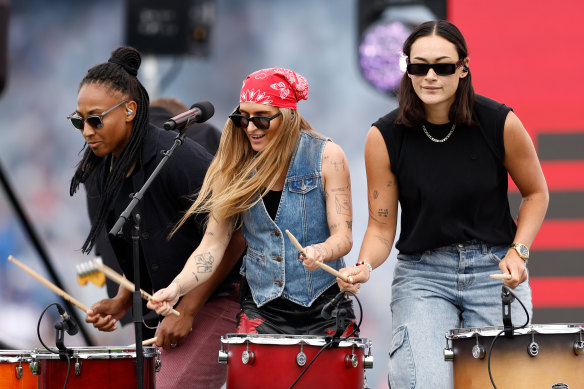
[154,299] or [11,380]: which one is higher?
[154,299]

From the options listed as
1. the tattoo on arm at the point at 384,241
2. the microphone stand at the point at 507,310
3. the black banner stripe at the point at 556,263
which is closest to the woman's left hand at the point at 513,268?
the microphone stand at the point at 507,310

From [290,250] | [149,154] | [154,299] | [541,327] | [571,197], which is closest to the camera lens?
[541,327]

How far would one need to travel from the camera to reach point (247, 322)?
3.71 meters

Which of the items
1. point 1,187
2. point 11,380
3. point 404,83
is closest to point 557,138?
point 404,83

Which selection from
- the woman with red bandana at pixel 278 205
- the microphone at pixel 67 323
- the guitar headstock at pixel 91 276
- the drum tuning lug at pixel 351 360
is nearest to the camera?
the drum tuning lug at pixel 351 360

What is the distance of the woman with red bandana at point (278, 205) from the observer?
3664mm

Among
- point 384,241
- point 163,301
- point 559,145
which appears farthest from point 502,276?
point 559,145

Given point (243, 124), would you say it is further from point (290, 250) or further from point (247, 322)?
point (247, 322)

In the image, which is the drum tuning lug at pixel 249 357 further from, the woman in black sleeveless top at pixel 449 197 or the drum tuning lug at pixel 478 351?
the drum tuning lug at pixel 478 351

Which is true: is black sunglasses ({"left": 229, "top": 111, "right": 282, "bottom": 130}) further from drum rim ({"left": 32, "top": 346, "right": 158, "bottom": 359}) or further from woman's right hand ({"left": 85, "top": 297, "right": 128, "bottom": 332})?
woman's right hand ({"left": 85, "top": 297, "right": 128, "bottom": 332})

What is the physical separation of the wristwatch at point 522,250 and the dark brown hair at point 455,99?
0.49 metres

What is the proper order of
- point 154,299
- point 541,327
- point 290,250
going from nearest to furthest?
1. point 541,327
2. point 154,299
3. point 290,250

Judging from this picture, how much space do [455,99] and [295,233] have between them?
2.68ft

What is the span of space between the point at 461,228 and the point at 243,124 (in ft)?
3.05
